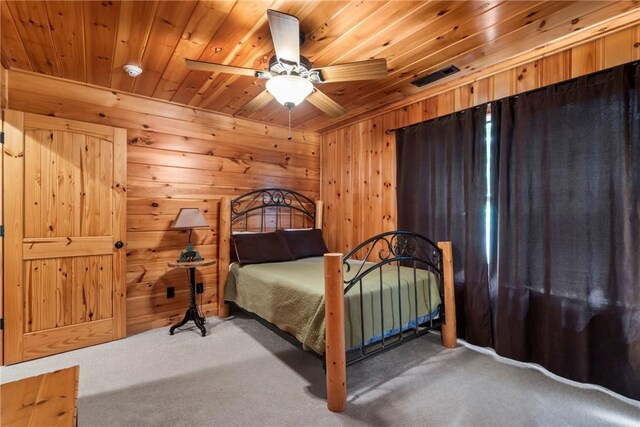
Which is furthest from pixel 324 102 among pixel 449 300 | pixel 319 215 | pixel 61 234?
pixel 61 234

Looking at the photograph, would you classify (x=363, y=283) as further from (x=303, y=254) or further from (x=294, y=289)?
(x=303, y=254)

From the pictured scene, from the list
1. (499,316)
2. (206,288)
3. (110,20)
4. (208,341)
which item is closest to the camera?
(110,20)

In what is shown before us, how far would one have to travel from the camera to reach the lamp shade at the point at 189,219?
3.01 m

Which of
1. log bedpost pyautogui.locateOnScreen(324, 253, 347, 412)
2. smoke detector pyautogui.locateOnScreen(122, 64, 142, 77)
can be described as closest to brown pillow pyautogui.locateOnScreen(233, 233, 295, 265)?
log bedpost pyautogui.locateOnScreen(324, 253, 347, 412)

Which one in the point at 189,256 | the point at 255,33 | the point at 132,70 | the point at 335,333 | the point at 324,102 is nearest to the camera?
the point at 335,333

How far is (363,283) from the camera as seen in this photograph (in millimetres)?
2240

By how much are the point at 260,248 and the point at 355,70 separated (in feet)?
6.94

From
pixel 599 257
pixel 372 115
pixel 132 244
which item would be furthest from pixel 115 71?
pixel 599 257

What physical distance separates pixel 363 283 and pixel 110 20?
95.0 inches

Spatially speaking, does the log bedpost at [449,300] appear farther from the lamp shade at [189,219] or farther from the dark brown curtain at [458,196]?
the lamp shade at [189,219]

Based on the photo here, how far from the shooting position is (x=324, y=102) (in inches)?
92.2

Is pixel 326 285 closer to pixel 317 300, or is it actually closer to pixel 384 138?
pixel 317 300

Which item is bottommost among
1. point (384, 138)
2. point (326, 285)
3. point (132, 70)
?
point (326, 285)

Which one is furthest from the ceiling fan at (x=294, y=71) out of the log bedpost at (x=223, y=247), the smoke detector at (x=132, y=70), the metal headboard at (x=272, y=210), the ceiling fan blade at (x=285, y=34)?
the metal headboard at (x=272, y=210)
